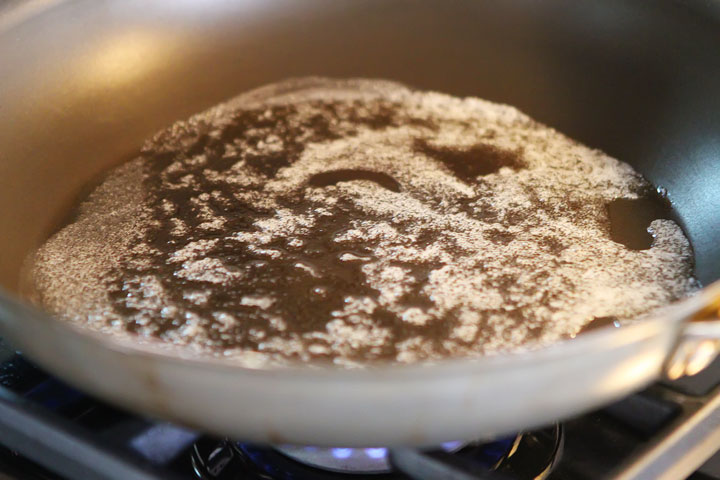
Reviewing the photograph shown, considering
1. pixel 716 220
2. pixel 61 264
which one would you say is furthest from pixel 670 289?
pixel 61 264

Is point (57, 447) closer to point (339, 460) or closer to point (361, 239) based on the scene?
point (339, 460)

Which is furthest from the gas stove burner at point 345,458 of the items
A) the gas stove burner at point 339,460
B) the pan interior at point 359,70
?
the pan interior at point 359,70

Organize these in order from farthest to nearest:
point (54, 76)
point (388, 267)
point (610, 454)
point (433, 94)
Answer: point (433, 94)
point (54, 76)
point (388, 267)
point (610, 454)

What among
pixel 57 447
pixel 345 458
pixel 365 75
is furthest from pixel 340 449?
pixel 365 75

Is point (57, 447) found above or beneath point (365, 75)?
beneath

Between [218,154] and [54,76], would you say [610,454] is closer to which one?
[218,154]

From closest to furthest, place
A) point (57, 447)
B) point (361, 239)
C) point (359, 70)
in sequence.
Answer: point (57, 447) → point (361, 239) → point (359, 70)

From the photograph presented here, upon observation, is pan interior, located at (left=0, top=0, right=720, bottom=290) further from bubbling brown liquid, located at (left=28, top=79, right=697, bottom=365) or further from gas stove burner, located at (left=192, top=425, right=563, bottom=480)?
gas stove burner, located at (left=192, top=425, right=563, bottom=480)

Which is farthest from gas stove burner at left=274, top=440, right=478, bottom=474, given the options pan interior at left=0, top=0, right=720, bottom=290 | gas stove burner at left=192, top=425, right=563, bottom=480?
pan interior at left=0, top=0, right=720, bottom=290
